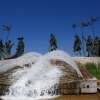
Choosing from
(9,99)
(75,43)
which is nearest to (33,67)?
(9,99)

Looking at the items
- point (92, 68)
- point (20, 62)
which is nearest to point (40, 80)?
point (20, 62)

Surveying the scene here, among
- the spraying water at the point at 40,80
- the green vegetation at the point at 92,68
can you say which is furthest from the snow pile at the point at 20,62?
the green vegetation at the point at 92,68

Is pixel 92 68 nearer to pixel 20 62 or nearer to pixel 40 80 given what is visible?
Answer: pixel 20 62

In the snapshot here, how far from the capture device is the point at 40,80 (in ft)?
72.4

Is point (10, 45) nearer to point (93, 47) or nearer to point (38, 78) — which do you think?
point (93, 47)

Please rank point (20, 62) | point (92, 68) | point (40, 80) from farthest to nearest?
point (92, 68)
point (20, 62)
point (40, 80)

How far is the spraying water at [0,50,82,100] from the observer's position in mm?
21109

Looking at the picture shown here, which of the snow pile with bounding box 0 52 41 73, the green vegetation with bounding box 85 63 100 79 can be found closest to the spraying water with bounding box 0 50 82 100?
the snow pile with bounding box 0 52 41 73

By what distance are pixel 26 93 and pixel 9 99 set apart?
5.57 ft

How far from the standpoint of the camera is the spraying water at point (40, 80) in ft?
69.3

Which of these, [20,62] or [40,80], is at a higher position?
[20,62]

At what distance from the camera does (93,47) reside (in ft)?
113

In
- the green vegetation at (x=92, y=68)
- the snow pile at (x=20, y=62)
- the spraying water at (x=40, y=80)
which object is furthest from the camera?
the green vegetation at (x=92, y=68)

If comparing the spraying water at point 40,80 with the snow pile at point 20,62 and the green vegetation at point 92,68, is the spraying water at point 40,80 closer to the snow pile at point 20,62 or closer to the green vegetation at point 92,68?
the snow pile at point 20,62
